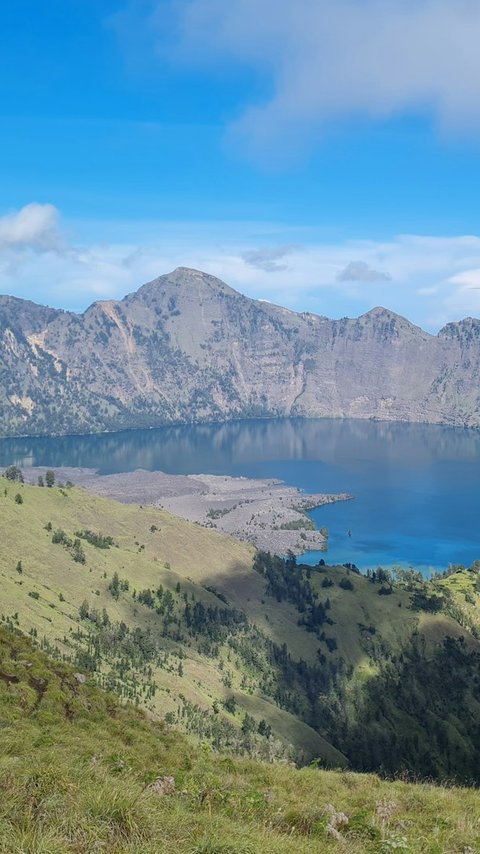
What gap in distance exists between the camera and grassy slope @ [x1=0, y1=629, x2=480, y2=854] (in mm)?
16781

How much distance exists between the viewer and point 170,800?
21.9 meters

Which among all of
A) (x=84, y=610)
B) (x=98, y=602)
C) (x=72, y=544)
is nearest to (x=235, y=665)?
(x=98, y=602)

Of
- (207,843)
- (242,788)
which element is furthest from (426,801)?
(207,843)

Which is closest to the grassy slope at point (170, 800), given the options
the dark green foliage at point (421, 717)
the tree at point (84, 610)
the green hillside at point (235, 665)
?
the green hillside at point (235, 665)

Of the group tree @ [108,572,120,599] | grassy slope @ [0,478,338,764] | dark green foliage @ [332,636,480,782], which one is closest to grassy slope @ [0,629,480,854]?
grassy slope @ [0,478,338,764]

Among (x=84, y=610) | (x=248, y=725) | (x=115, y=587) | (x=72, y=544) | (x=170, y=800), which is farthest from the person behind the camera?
(x=72, y=544)

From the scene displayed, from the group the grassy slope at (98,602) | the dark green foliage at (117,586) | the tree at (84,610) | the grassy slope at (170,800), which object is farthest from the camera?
the dark green foliage at (117,586)

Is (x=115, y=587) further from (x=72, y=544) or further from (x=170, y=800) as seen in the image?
(x=170, y=800)

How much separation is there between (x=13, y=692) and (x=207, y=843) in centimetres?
2910

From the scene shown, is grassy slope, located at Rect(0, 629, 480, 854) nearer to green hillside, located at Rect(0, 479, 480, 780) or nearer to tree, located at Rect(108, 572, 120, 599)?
green hillside, located at Rect(0, 479, 480, 780)

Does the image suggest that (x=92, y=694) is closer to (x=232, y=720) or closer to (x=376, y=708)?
(x=232, y=720)

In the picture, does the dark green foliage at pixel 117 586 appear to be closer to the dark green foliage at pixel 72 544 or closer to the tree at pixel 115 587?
the tree at pixel 115 587

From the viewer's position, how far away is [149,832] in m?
17.1

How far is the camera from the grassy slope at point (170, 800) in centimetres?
1678
